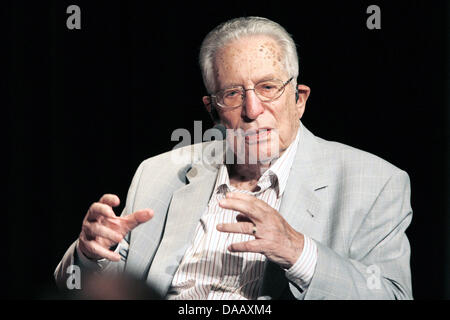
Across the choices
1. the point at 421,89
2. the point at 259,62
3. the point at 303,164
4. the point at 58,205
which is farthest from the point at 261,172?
the point at 58,205

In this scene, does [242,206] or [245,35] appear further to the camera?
[245,35]

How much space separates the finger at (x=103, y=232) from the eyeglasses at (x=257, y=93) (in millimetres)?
788

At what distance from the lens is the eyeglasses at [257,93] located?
7.80 ft

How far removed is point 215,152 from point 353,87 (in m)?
0.73

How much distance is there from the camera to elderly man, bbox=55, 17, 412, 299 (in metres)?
1.92

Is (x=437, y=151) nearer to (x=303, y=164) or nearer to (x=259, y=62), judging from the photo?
(x=303, y=164)

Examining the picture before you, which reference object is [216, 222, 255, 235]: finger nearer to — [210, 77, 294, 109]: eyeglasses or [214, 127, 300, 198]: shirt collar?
[214, 127, 300, 198]: shirt collar

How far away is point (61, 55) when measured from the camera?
9.69 ft

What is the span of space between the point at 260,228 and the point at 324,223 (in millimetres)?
467

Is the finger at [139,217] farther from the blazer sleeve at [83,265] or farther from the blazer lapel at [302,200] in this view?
the blazer lapel at [302,200]

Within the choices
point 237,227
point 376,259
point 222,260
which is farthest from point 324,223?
point 237,227

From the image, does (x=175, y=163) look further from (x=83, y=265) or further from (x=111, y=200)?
(x=111, y=200)

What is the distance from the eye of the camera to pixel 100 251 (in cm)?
195

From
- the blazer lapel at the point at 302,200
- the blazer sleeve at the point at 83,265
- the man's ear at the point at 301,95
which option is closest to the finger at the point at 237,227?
the blazer lapel at the point at 302,200
